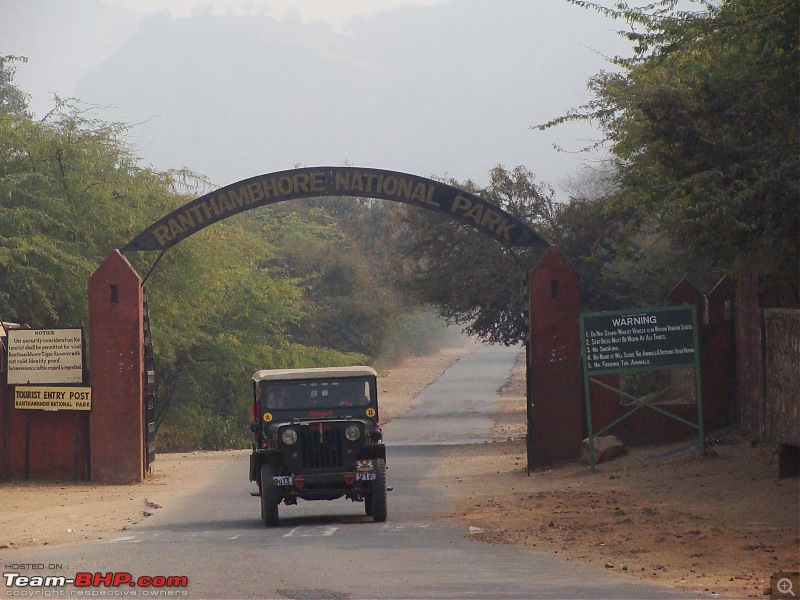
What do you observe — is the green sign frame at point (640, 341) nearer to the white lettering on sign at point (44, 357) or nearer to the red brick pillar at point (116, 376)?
the red brick pillar at point (116, 376)

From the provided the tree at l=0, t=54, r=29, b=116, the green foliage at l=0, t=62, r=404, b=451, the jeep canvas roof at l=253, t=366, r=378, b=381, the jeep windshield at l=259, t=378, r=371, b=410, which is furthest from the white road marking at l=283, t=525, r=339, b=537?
the tree at l=0, t=54, r=29, b=116

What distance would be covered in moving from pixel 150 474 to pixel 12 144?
10.7 meters

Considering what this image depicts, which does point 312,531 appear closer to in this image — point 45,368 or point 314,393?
point 314,393

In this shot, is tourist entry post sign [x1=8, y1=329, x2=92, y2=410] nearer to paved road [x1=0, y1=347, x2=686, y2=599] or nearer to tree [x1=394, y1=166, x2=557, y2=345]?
paved road [x1=0, y1=347, x2=686, y2=599]

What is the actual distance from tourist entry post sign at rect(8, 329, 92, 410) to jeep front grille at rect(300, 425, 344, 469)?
8.35 metres

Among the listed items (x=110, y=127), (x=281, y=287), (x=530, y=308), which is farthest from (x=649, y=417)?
(x=281, y=287)

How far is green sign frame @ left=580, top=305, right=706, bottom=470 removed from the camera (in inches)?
767

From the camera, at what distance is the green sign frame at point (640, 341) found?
19484mm

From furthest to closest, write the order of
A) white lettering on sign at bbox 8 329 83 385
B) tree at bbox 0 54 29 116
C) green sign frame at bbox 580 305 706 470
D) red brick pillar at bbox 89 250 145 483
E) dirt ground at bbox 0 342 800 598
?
tree at bbox 0 54 29 116 → red brick pillar at bbox 89 250 145 483 → white lettering on sign at bbox 8 329 83 385 → green sign frame at bbox 580 305 706 470 → dirt ground at bbox 0 342 800 598

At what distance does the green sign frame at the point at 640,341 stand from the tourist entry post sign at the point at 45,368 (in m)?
9.28

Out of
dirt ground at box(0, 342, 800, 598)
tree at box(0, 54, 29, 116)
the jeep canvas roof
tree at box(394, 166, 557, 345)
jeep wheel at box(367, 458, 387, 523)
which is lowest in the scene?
dirt ground at box(0, 342, 800, 598)

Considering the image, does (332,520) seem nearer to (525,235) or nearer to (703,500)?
(703,500)

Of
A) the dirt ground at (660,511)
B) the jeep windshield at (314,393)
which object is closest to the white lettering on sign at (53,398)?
the dirt ground at (660,511)

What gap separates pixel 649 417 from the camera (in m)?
21.5
